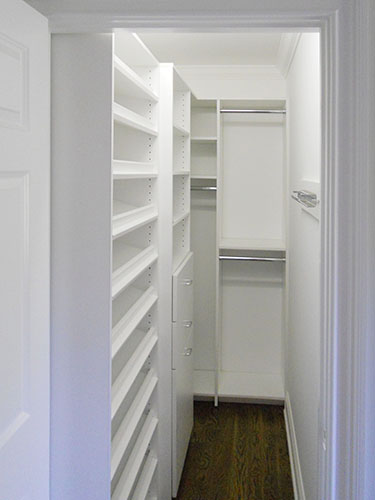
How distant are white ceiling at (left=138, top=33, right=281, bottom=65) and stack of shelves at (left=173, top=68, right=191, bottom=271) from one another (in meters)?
0.29

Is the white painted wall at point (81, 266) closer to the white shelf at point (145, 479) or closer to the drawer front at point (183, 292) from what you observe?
the white shelf at point (145, 479)

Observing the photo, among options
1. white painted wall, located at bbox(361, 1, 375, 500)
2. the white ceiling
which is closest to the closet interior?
the white ceiling

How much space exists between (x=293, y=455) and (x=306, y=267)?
4.11 ft

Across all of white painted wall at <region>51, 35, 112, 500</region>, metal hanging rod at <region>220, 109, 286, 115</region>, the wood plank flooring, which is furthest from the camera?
metal hanging rod at <region>220, 109, 286, 115</region>

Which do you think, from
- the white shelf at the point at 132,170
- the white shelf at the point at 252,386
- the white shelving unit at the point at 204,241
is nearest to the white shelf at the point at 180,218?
the white shelf at the point at 132,170

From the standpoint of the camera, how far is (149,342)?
2684 millimetres

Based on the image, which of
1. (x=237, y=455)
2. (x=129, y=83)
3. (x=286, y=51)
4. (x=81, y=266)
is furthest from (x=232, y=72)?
(x=81, y=266)

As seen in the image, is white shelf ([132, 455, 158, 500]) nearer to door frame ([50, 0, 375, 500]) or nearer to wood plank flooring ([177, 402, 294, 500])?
wood plank flooring ([177, 402, 294, 500])

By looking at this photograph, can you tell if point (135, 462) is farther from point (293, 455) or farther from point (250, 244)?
point (250, 244)

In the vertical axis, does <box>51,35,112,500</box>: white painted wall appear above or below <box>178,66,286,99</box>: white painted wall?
below

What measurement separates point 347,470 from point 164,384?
1.56 metres

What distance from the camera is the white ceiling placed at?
3332 millimetres
